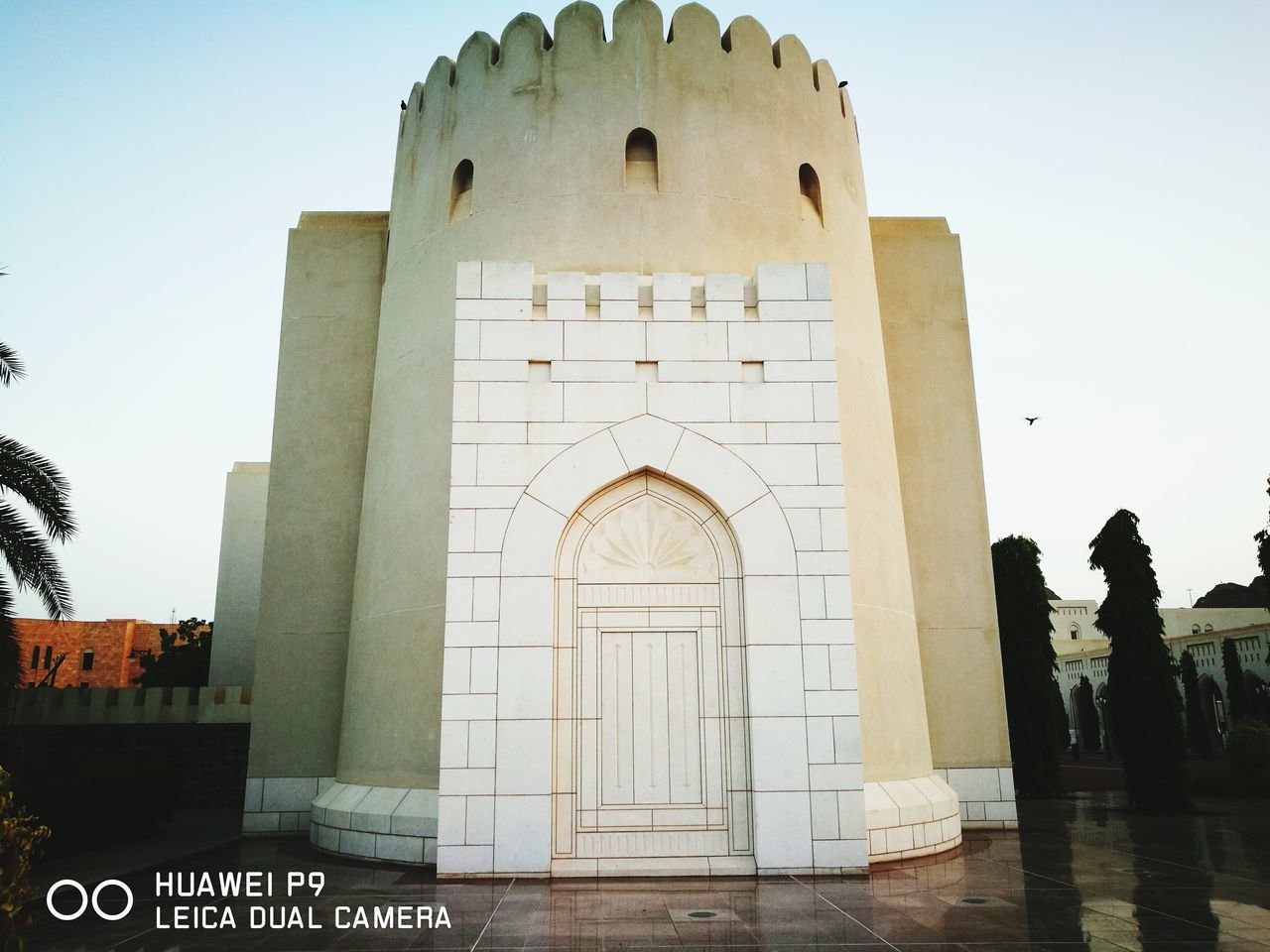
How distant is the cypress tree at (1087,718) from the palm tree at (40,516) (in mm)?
44089

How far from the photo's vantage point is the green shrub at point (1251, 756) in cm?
1853

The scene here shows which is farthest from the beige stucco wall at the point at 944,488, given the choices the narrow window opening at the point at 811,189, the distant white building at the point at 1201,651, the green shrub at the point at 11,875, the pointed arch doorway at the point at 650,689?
the distant white building at the point at 1201,651

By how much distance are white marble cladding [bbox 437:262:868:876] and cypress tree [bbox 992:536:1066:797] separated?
10.2 metres

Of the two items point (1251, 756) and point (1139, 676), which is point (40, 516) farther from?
point (1251, 756)

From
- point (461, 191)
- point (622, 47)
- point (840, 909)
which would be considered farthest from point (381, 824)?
point (622, 47)

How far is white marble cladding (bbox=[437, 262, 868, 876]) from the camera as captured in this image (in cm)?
845

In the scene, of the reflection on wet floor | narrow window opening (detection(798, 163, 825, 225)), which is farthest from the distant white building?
the reflection on wet floor

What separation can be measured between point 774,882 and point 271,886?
4739 mm

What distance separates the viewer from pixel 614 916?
7.00 m

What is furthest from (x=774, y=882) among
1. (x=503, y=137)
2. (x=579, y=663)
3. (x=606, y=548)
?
(x=503, y=137)

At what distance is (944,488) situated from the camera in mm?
14133

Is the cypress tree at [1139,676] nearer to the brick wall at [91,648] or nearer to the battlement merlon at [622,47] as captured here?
the battlement merlon at [622,47]

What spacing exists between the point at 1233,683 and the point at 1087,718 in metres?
7.77

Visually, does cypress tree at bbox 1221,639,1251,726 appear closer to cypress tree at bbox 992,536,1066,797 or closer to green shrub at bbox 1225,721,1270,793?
green shrub at bbox 1225,721,1270,793
